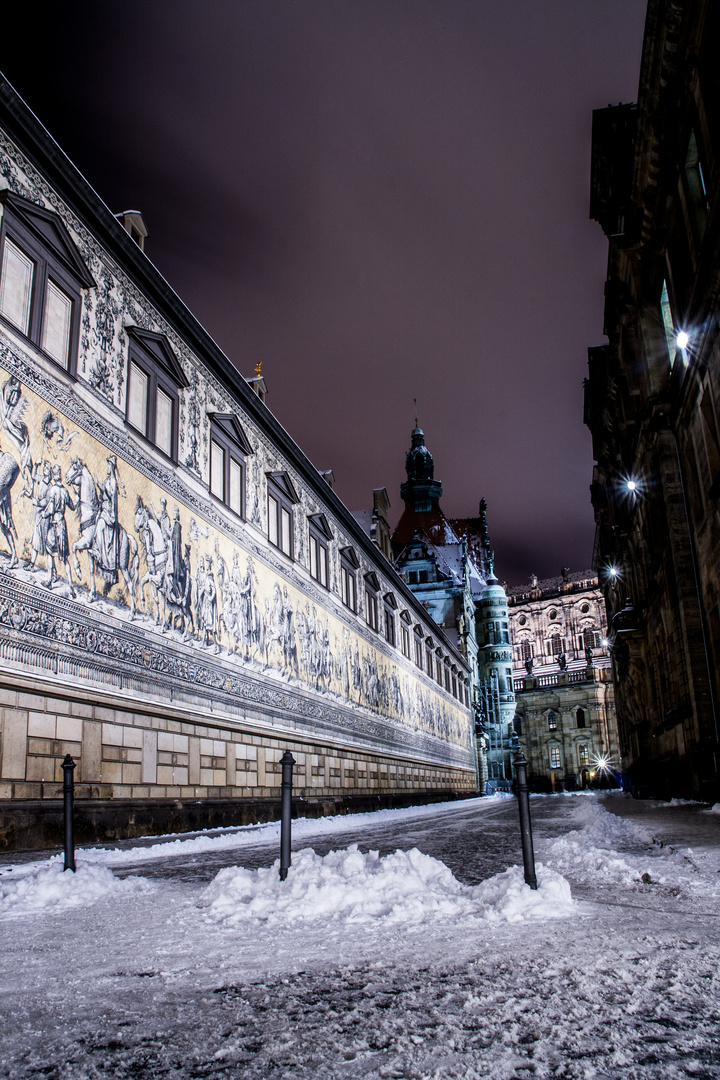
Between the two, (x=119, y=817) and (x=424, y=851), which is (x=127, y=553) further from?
(x=424, y=851)

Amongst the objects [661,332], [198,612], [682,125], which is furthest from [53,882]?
[661,332]

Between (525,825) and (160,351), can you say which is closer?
(525,825)

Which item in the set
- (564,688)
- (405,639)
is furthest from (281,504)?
(564,688)

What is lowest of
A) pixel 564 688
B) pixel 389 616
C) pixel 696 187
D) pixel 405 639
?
pixel 564 688

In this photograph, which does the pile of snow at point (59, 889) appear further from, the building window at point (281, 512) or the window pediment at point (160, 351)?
the building window at point (281, 512)

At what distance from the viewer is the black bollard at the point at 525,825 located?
4.45 m

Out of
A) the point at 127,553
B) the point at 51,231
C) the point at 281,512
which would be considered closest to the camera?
the point at 51,231

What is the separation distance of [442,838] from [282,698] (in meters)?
9.53

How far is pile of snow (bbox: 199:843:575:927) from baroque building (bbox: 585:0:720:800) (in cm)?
1275

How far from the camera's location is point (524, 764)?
15.5 ft

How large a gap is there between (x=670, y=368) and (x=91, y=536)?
1613cm

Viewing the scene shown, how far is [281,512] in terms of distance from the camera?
2161cm

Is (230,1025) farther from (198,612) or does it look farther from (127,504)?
(198,612)

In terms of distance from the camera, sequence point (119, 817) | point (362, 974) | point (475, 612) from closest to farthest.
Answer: point (362, 974) < point (119, 817) < point (475, 612)
